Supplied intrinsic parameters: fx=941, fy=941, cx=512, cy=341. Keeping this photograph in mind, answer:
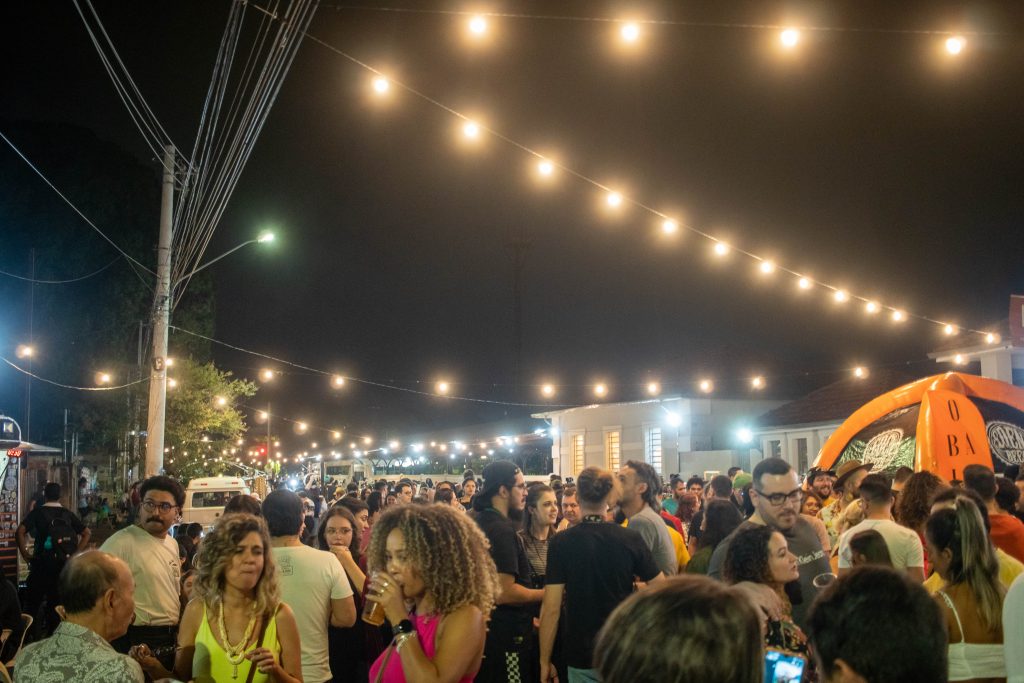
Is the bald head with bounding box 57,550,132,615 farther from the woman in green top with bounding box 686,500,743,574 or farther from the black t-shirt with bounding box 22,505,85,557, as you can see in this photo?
the black t-shirt with bounding box 22,505,85,557

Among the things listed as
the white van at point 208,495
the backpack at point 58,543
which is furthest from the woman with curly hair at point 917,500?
the white van at point 208,495

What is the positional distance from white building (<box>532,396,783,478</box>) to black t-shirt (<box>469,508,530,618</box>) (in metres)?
27.8

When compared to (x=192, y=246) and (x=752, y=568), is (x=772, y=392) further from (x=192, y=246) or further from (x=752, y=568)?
(x=752, y=568)

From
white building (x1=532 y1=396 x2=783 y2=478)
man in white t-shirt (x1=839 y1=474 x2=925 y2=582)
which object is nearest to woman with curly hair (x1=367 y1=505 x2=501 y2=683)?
man in white t-shirt (x1=839 y1=474 x2=925 y2=582)

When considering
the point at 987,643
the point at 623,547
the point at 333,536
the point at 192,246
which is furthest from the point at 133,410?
the point at 987,643

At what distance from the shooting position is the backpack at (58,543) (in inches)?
424

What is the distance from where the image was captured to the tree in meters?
29.3

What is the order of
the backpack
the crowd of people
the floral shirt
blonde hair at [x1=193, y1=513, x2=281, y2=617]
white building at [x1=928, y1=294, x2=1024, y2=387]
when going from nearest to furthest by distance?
the crowd of people
the floral shirt
blonde hair at [x1=193, y1=513, x2=281, y2=617]
the backpack
white building at [x1=928, y1=294, x2=1024, y2=387]

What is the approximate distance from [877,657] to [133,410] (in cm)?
2924

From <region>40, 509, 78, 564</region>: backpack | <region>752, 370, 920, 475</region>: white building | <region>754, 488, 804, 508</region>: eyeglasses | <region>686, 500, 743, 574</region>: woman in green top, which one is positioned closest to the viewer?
<region>754, 488, 804, 508</region>: eyeglasses

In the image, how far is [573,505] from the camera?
10352 mm

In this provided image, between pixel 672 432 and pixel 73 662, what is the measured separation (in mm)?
34287

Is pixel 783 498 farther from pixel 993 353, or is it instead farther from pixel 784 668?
pixel 993 353

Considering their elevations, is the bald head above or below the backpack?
above
